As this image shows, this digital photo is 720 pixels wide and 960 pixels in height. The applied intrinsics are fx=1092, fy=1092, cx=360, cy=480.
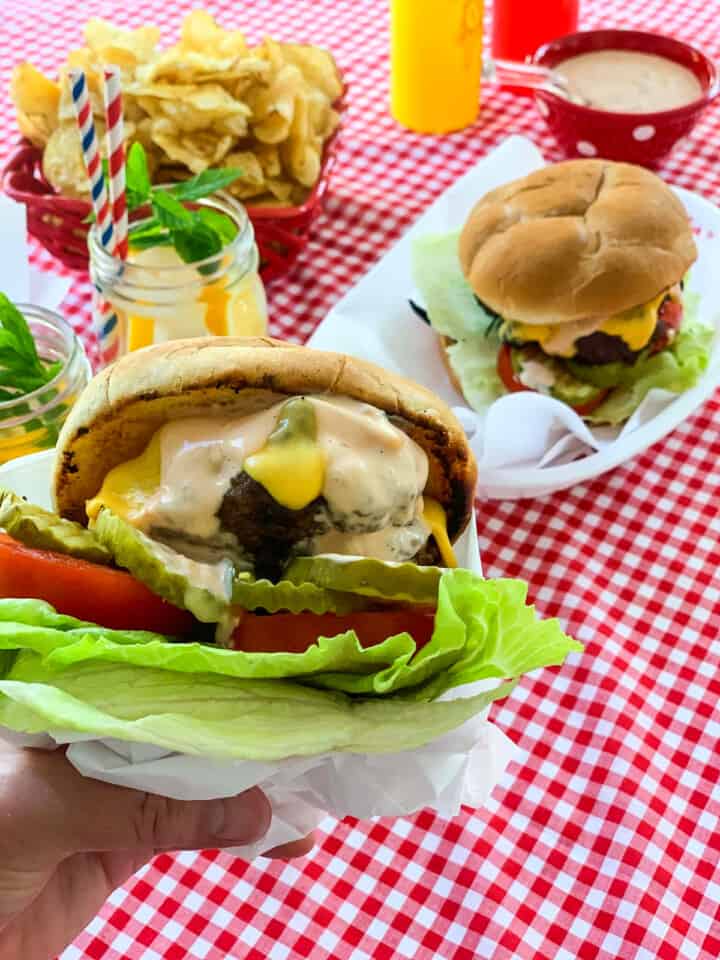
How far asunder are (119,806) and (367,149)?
1553 mm

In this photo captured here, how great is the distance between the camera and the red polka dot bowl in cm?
192

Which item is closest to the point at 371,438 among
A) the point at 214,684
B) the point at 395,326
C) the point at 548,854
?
the point at 214,684

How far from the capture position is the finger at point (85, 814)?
0.89 m

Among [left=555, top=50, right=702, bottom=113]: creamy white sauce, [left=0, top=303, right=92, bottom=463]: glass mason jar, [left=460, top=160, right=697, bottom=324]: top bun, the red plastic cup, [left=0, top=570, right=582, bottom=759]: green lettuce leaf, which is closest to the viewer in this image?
[left=0, top=570, right=582, bottom=759]: green lettuce leaf

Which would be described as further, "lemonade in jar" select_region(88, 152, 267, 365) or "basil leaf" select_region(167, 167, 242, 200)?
"basil leaf" select_region(167, 167, 242, 200)

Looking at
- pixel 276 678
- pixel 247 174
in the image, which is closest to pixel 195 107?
pixel 247 174

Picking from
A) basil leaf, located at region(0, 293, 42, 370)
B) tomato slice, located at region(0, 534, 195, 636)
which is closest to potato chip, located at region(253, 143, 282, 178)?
basil leaf, located at region(0, 293, 42, 370)

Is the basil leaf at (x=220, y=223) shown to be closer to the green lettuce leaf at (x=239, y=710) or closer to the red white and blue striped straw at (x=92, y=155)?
the red white and blue striped straw at (x=92, y=155)

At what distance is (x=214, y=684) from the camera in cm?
86

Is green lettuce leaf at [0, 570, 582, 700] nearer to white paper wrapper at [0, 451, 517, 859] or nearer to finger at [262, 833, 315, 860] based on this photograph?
white paper wrapper at [0, 451, 517, 859]

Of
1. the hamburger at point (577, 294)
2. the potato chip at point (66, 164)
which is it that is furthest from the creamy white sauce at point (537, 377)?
the potato chip at point (66, 164)

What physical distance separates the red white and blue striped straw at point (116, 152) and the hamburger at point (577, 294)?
51cm

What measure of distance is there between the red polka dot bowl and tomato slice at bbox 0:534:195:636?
1.40m

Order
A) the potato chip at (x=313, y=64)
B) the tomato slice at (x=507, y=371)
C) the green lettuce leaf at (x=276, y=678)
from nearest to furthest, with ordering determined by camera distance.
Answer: the green lettuce leaf at (x=276, y=678) → the tomato slice at (x=507, y=371) → the potato chip at (x=313, y=64)
